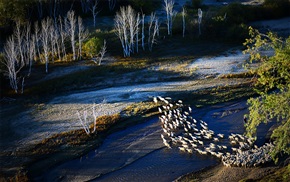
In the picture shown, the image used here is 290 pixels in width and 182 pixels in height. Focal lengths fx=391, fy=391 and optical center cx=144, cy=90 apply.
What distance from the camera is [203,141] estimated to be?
3669 cm

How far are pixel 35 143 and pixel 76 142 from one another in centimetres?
399

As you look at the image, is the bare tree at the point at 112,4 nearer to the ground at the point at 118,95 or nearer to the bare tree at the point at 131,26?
the bare tree at the point at 131,26

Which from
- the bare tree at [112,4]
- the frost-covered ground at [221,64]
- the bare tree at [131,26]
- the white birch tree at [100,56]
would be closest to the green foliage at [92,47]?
the white birch tree at [100,56]

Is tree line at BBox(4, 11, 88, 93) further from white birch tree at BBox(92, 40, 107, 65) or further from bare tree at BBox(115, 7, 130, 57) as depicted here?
bare tree at BBox(115, 7, 130, 57)

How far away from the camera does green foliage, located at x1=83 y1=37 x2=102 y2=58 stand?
60.5 meters

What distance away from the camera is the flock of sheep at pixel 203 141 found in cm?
3196

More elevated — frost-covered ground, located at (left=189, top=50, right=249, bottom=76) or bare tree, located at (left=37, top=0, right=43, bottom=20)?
bare tree, located at (left=37, top=0, right=43, bottom=20)

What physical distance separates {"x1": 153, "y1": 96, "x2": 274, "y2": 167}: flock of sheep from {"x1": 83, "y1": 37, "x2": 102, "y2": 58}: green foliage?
20.7 metres

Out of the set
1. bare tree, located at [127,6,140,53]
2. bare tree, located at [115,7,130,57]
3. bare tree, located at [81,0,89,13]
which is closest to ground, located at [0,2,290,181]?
bare tree, located at [115,7,130,57]

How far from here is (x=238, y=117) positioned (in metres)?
41.5

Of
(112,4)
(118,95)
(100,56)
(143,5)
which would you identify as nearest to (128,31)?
(100,56)

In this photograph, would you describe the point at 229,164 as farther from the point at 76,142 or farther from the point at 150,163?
the point at 76,142

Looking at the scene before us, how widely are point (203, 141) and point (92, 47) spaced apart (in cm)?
2990

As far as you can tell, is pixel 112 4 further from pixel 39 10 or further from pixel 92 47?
pixel 92 47
